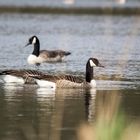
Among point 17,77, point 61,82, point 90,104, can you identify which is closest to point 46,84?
point 61,82

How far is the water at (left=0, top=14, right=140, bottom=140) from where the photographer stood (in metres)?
11.0

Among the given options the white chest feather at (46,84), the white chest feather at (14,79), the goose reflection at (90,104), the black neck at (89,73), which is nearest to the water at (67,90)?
the goose reflection at (90,104)

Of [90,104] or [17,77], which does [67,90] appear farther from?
[90,104]

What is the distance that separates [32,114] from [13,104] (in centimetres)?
120

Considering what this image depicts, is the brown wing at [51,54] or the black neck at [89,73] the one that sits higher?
the black neck at [89,73]

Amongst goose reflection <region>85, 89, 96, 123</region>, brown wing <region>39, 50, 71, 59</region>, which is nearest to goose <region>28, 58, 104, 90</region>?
goose reflection <region>85, 89, 96, 123</region>

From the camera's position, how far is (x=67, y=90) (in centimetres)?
1598

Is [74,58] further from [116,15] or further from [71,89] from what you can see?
[116,15]

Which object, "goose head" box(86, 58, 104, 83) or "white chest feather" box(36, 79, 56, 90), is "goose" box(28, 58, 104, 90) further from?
"goose head" box(86, 58, 104, 83)

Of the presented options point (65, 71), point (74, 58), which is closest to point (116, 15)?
point (74, 58)

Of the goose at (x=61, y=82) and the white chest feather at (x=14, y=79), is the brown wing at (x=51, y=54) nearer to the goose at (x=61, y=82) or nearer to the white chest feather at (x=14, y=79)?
the white chest feather at (x=14, y=79)

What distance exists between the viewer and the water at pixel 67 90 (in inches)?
434

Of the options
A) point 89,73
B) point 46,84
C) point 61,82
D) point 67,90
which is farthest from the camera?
point 89,73

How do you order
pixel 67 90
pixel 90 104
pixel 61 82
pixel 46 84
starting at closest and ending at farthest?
pixel 90 104, pixel 67 90, pixel 61 82, pixel 46 84
